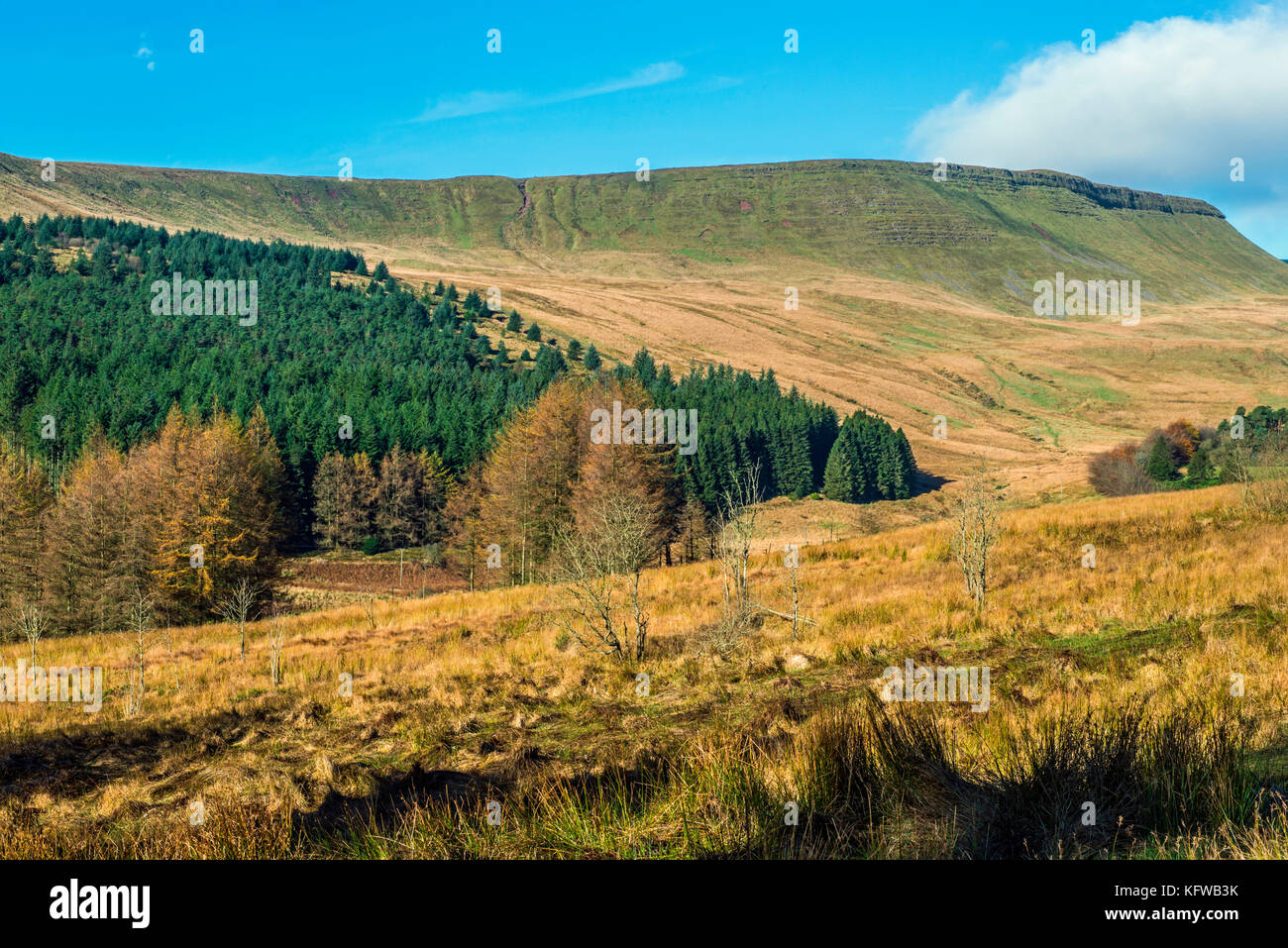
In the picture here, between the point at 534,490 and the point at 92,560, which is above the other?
the point at 534,490

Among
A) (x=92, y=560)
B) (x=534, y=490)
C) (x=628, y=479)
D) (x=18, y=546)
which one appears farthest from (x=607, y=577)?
(x=18, y=546)

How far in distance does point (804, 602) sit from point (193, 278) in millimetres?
160812

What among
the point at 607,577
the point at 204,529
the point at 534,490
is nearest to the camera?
the point at 607,577

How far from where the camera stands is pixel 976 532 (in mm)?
18594

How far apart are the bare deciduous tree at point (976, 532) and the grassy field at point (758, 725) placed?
639 mm

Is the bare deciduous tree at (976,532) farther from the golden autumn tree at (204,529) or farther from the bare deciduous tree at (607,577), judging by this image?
the golden autumn tree at (204,529)

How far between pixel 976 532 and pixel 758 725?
470 inches

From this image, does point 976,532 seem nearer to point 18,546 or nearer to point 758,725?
point 758,725

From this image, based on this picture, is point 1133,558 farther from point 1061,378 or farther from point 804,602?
point 1061,378

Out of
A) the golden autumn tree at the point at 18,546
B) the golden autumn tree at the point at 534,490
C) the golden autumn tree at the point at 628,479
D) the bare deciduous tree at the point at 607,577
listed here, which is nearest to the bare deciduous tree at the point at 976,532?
the bare deciduous tree at the point at 607,577

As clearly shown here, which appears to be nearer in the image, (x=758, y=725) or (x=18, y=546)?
(x=758, y=725)

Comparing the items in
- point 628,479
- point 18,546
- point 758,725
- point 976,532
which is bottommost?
point 18,546

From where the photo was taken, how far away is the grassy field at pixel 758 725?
4.70 m
